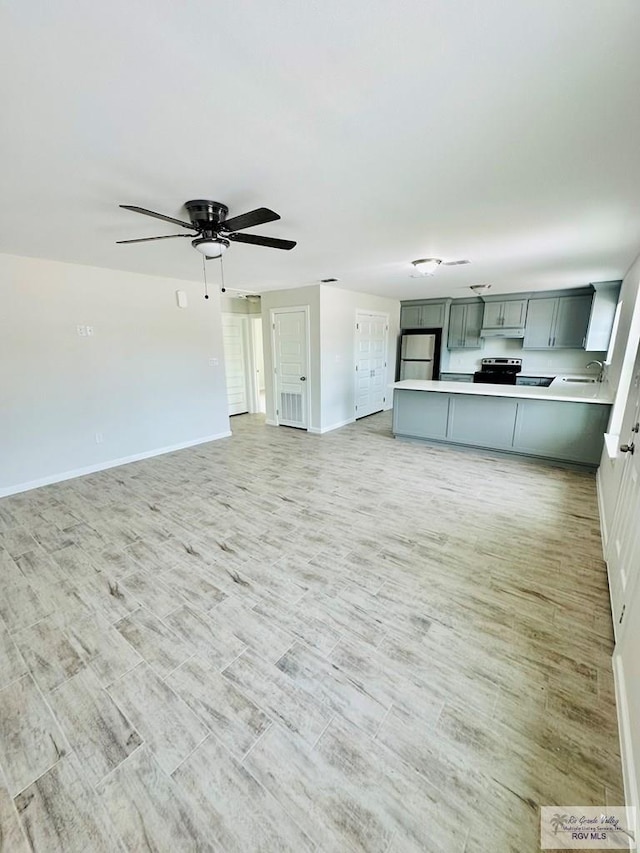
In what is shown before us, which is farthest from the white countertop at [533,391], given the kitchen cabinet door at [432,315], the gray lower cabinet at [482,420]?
the kitchen cabinet door at [432,315]

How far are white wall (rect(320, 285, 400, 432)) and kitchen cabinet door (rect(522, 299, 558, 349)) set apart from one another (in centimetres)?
280

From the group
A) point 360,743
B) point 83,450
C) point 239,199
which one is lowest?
point 360,743

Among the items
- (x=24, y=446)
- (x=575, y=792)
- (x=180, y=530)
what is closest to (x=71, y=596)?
(x=180, y=530)

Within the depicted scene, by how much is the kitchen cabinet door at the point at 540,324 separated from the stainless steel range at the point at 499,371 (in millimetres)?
497

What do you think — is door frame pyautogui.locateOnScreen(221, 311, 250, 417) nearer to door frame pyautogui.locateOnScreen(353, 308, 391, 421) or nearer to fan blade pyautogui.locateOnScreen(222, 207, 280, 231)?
door frame pyautogui.locateOnScreen(353, 308, 391, 421)

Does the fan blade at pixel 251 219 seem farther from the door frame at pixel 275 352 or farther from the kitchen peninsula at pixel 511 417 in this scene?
the kitchen peninsula at pixel 511 417

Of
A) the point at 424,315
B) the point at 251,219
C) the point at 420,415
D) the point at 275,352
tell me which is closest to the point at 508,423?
the point at 420,415

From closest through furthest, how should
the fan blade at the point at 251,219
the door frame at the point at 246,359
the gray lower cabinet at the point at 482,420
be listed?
the fan blade at the point at 251,219 → the gray lower cabinet at the point at 482,420 → the door frame at the point at 246,359

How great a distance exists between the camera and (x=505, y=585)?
89.5 inches

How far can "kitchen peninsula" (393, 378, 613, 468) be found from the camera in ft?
13.4

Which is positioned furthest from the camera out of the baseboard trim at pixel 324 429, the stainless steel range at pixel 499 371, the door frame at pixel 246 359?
the door frame at pixel 246 359

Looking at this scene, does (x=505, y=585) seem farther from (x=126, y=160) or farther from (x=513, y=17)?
(x=126, y=160)

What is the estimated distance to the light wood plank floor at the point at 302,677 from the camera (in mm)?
1182

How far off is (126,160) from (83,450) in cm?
361
